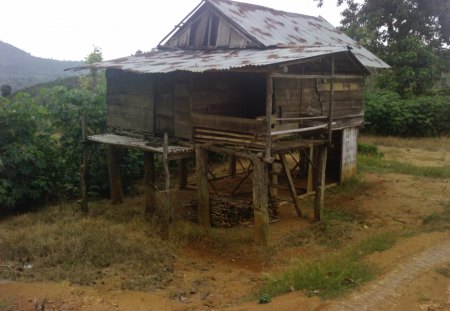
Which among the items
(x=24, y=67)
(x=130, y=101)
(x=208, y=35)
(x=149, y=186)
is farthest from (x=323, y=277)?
(x=24, y=67)

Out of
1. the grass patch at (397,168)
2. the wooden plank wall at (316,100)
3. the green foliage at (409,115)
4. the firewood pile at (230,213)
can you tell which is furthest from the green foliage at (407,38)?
the firewood pile at (230,213)

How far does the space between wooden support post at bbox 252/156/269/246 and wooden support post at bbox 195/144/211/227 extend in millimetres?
1743

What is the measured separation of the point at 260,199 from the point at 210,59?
12.4ft

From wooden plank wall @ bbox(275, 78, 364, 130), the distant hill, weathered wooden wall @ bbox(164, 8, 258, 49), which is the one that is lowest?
wooden plank wall @ bbox(275, 78, 364, 130)

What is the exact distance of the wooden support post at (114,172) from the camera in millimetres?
14075

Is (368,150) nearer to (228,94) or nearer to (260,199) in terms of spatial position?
(228,94)

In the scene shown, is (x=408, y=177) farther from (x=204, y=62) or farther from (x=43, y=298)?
(x=43, y=298)

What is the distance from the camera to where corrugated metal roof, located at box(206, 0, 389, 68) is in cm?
1291

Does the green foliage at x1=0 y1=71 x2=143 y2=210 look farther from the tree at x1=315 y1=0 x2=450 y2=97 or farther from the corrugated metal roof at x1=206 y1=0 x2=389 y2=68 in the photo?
the tree at x1=315 y1=0 x2=450 y2=97

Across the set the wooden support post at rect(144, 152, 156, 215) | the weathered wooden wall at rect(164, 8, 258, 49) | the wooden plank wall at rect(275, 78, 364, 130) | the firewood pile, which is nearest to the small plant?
the firewood pile

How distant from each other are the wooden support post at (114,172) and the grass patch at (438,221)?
896 cm

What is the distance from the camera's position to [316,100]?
1290 cm

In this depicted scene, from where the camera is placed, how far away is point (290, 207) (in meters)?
13.9

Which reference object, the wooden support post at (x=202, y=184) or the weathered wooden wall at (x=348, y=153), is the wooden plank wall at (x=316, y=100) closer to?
the weathered wooden wall at (x=348, y=153)
